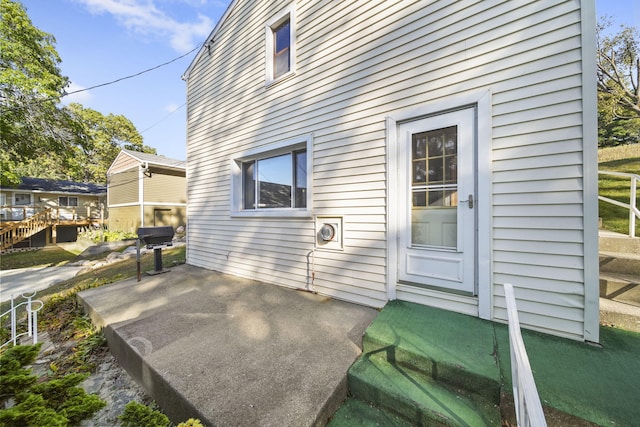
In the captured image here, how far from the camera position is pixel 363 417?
1666 mm

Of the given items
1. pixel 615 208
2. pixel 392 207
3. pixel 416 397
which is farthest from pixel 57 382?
pixel 615 208

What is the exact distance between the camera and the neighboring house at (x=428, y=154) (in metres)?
2.12

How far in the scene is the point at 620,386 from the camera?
1533 millimetres

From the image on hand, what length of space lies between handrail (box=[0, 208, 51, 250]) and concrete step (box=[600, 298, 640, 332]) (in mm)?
21189

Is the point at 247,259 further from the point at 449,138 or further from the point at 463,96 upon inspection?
the point at 463,96

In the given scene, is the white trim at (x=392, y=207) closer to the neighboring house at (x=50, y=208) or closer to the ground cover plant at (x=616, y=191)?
the ground cover plant at (x=616, y=191)

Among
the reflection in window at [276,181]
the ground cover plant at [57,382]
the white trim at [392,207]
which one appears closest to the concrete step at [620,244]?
the white trim at [392,207]

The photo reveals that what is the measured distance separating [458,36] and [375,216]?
2.21m

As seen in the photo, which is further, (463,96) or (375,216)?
(375,216)

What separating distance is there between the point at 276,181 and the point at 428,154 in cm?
276

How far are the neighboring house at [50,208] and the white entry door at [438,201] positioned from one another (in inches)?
779

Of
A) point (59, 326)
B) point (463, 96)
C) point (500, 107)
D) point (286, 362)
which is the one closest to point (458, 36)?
point (463, 96)

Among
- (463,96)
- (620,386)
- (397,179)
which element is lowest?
(620,386)

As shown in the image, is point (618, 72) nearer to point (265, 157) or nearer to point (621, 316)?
point (621, 316)
